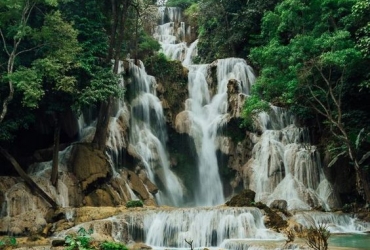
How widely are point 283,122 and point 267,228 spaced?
1186 cm

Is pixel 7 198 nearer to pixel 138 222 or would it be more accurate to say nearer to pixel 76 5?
pixel 138 222

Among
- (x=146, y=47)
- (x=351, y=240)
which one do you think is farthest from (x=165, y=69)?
(x=351, y=240)

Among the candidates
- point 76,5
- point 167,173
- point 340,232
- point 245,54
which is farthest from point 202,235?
point 245,54

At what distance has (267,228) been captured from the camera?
17734 mm

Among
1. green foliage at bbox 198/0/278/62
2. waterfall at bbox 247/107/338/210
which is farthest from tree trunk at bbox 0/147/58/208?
green foliage at bbox 198/0/278/62

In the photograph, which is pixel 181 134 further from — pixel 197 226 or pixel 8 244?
pixel 8 244

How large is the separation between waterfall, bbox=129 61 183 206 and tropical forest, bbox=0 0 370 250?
0.28 ft

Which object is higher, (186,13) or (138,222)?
(186,13)

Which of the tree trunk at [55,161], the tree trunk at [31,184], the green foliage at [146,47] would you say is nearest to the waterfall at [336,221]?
the tree trunk at [31,184]

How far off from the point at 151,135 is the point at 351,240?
15.5 m

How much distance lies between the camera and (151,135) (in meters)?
28.9

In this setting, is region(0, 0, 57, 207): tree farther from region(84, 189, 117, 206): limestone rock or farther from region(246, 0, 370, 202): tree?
region(246, 0, 370, 202): tree

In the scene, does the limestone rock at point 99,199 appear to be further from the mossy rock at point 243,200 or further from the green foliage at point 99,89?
the mossy rock at point 243,200

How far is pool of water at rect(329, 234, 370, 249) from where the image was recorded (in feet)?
48.6
